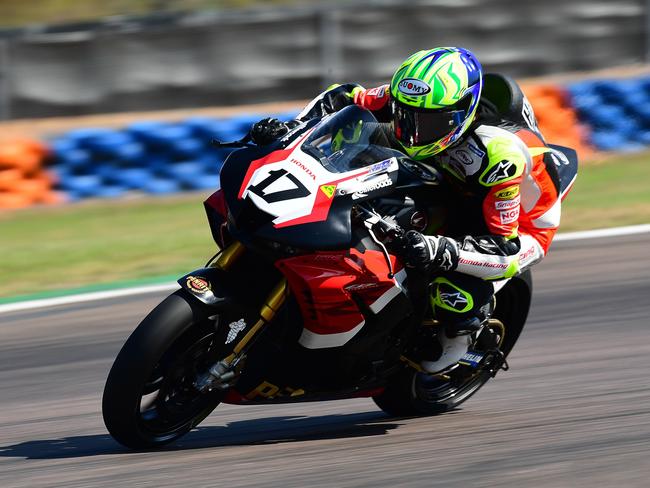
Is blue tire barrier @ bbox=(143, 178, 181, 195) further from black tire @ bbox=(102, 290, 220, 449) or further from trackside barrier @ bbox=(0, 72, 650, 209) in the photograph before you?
black tire @ bbox=(102, 290, 220, 449)

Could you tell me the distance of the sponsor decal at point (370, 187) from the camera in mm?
4566

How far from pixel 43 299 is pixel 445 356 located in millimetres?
3990

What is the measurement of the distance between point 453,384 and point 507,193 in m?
1.25

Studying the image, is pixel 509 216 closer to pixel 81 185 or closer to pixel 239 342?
pixel 239 342

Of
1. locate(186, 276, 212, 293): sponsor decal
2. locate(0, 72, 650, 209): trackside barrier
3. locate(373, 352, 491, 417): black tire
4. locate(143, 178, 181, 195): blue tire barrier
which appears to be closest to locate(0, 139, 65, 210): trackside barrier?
locate(0, 72, 650, 209): trackside barrier

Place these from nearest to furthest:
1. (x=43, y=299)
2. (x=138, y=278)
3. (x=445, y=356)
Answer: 1. (x=445, y=356)
2. (x=43, y=299)
3. (x=138, y=278)

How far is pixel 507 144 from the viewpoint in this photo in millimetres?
4852

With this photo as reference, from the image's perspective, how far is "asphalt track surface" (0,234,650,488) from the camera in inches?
172

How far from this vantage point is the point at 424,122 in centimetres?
464

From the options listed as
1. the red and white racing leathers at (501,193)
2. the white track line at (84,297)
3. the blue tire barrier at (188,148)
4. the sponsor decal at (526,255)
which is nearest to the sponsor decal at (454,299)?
the red and white racing leathers at (501,193)

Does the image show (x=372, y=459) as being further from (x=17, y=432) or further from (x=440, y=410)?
(x=17, y=432)

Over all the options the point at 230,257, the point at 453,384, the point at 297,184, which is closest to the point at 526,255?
the point at 453,384

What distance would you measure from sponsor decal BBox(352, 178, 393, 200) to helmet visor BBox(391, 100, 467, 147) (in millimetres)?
194

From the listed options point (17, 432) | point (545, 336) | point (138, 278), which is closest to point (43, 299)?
point (138, 278)
